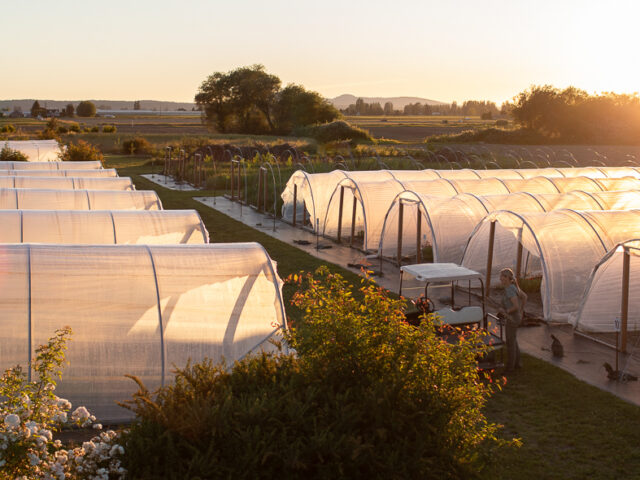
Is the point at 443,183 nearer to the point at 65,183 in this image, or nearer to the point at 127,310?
the point at 65,183

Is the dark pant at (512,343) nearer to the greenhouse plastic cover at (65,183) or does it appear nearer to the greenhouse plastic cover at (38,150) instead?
the greenhouse plastic cover at (65,183)

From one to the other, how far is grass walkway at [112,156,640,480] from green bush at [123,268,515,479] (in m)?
0.99

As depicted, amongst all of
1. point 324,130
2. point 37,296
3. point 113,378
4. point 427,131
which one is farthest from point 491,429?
point 427,131

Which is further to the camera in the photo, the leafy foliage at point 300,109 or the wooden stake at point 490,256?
the leafy foliage at point 300,109

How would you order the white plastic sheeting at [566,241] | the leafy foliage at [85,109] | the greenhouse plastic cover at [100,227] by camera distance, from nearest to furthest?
the white plastic sheeting at [566,241], the greenhouse plastic cover at [100,227], the leafy foliage at [85,109]

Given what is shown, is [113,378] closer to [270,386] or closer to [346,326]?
[270,386]

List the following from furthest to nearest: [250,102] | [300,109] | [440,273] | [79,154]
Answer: [250,102] → [300,109] → [79,154] → [440,273]

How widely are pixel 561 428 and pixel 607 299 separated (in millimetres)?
5334

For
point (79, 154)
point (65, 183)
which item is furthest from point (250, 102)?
point (65, 183)

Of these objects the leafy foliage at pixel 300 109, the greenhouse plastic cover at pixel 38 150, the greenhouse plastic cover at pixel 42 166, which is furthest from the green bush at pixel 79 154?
the leafy foliage at pixel 300 109

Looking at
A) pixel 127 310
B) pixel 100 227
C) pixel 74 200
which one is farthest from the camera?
pixel 74 200

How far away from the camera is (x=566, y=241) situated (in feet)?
53.5

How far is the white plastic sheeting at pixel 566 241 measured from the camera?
15578 millimetres

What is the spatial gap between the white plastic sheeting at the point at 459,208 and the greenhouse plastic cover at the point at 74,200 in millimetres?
7672
